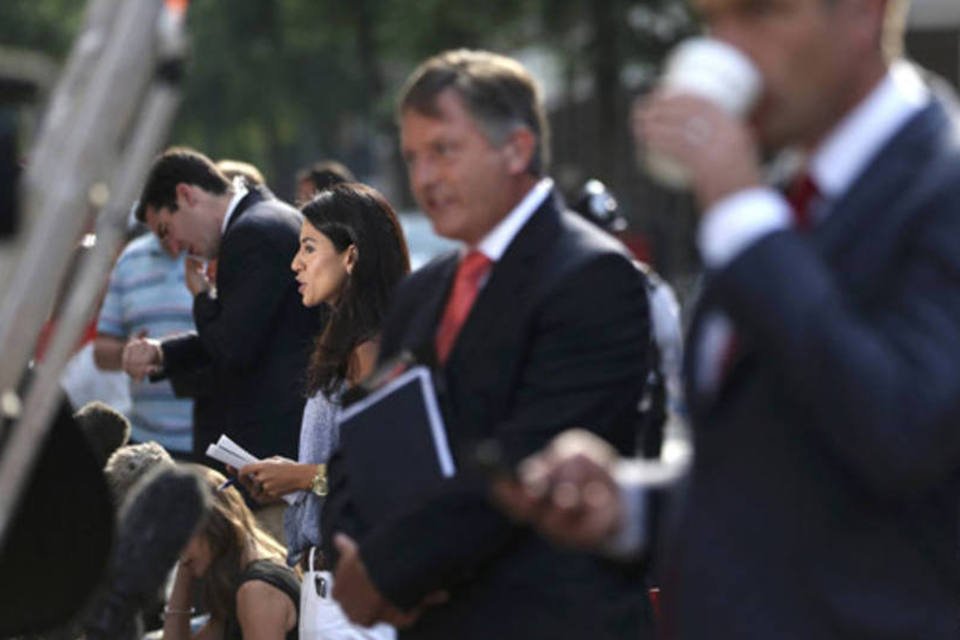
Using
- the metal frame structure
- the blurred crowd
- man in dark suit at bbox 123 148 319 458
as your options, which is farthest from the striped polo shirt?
the metal frame structure

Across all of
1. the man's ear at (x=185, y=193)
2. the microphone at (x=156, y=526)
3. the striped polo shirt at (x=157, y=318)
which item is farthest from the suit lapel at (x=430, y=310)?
the striped polo shirt at (x=157, y=318)

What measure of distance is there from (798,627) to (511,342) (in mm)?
1238

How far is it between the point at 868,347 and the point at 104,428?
5.66 m

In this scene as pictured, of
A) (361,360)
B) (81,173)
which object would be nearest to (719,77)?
(81,173)

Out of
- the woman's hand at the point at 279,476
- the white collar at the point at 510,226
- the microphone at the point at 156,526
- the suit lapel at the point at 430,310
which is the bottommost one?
the woman's hand at the point at 279,476

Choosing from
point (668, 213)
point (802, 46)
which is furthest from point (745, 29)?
point (668, 213)

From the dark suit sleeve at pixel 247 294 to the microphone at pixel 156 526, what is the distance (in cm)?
371

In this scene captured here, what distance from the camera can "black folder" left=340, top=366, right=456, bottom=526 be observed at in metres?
4.34

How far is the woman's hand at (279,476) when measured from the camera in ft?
22.6

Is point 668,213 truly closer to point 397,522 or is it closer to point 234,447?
point 234,447

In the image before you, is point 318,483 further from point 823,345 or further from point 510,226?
point 823,345

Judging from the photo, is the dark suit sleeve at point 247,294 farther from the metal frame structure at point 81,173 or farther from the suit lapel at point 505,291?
the metal frame structure at point 81,173

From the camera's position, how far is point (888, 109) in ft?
10.2

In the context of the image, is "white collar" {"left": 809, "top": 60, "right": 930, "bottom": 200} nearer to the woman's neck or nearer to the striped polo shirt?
the woman's neck
